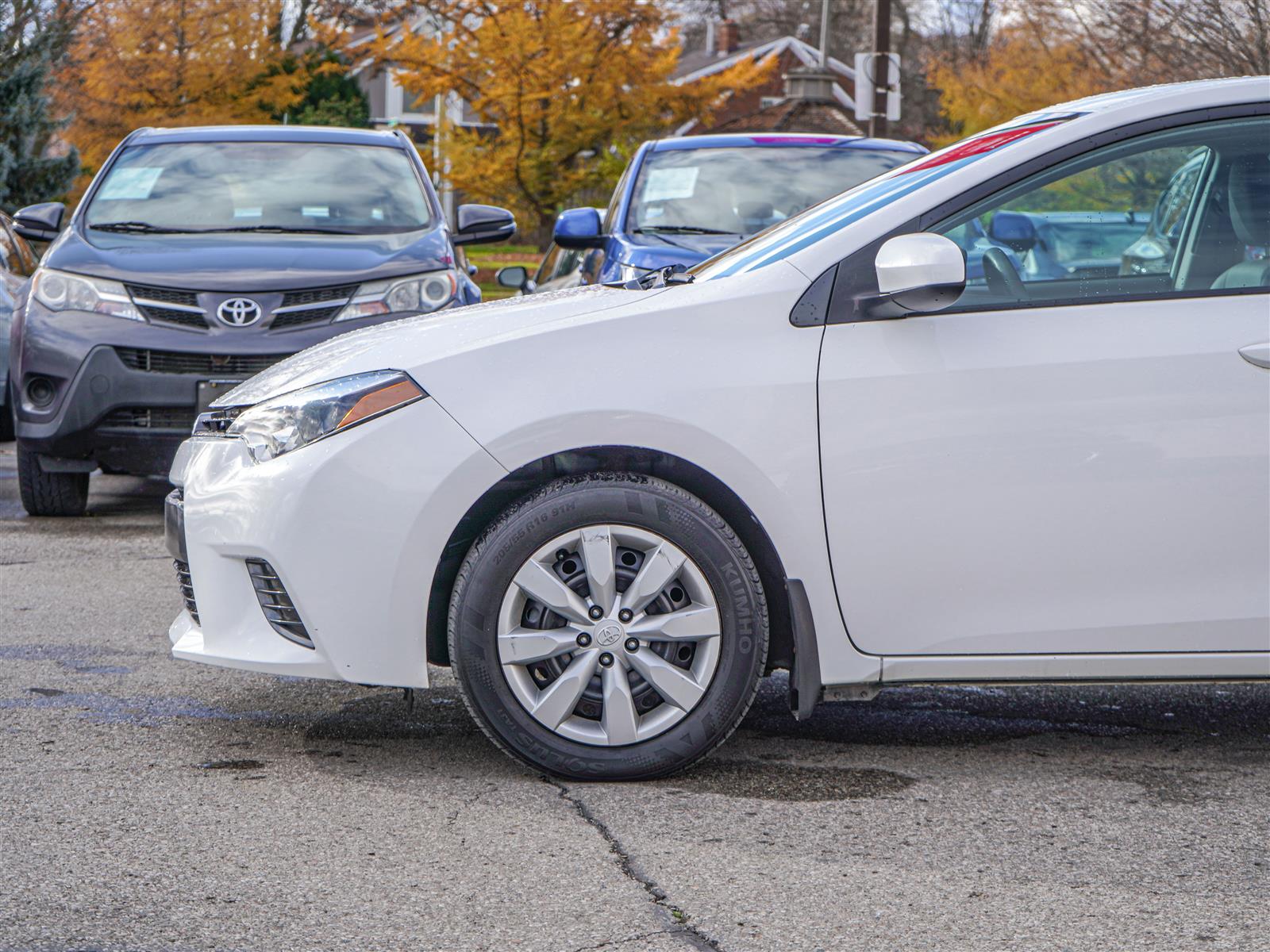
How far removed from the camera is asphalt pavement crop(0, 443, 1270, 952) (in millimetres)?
3125

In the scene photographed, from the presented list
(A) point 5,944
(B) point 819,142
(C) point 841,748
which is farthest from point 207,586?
(B) point 819,142

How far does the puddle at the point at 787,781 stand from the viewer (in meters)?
3.96

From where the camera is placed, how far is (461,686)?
3936mm

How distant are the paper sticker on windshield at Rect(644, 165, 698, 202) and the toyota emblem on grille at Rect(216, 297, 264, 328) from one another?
2335 millimetres

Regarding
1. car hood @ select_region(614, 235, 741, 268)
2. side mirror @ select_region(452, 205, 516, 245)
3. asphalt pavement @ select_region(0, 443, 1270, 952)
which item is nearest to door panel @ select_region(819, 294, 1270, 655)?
asphalt pavement @ select_region(0, 443, 1270, 952)

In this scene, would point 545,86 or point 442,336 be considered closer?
point 442,336

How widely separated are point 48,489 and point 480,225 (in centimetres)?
248

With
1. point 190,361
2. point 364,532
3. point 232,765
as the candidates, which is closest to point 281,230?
point 190,361

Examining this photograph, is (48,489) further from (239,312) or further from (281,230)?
(281,230)

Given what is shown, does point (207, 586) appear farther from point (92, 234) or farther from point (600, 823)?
point (92, 234)

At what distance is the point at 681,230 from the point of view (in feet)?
27.9

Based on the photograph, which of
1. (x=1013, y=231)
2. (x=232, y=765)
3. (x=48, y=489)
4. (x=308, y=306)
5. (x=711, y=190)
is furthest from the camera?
(x=711, y=190)

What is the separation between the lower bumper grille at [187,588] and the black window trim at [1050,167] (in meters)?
1.75

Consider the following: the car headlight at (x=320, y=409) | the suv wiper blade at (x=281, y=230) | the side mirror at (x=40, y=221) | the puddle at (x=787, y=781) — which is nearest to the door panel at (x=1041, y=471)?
the puddle at (x=787, y=781)
